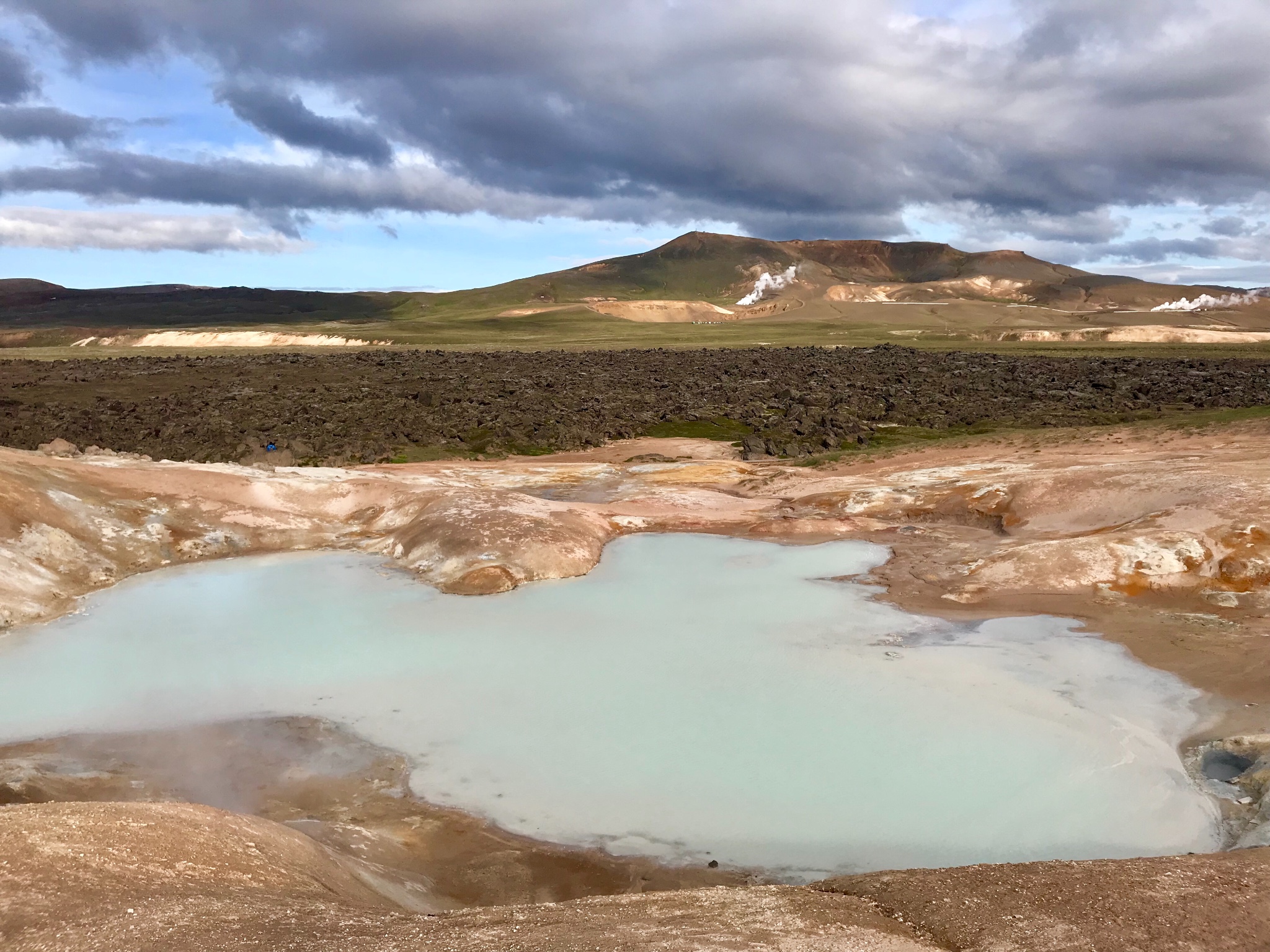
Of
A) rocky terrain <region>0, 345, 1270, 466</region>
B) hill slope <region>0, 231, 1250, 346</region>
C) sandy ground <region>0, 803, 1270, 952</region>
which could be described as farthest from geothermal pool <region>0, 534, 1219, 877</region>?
hill slope <region>0, 231, 1250, 346</region>

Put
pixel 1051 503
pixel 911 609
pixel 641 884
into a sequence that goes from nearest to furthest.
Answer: pixel 641 884 → pixel 911 609 → pixel 1051 503

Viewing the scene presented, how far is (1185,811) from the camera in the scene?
912 centimetres

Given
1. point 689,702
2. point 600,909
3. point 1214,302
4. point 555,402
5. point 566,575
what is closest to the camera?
point 600,909

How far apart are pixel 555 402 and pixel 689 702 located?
34294mm

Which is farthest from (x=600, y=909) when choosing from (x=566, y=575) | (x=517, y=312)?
(x=517, y=312)

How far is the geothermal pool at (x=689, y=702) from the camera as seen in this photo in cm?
920

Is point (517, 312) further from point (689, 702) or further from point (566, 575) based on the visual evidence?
point (689, 702)

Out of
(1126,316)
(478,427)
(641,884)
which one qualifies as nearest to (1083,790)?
(641,884)

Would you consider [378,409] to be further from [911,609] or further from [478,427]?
[911,609]

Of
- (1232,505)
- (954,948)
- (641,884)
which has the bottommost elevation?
(641,884)

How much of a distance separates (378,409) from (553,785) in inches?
1385

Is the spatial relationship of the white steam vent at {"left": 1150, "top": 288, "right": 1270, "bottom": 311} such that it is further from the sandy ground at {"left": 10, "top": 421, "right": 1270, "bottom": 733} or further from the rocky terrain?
the sandy ground at {"left": 10, "top": 421, "right": 1270, "bottom": 733}

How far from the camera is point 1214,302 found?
582ft

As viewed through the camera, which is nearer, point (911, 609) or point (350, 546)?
point (911, 609)
